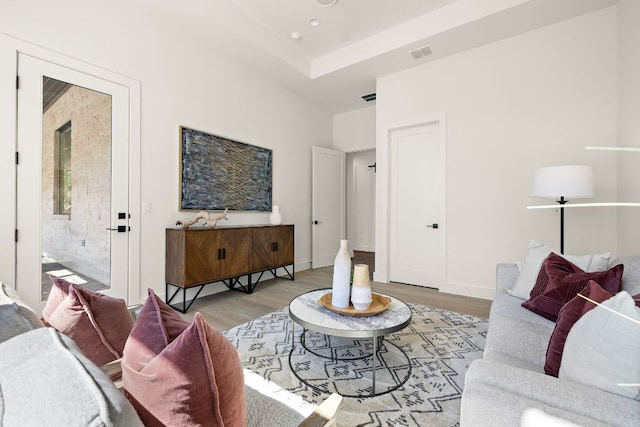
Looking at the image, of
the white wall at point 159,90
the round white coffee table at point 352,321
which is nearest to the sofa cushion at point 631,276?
the round white coffee table at point 352,321

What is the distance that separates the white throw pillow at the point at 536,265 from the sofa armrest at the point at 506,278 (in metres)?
0.09

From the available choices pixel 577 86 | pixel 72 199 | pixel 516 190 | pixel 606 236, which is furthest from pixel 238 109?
pixel 606 236

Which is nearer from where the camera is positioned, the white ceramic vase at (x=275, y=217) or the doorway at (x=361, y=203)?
the white ceramic vase at (x=275, y=217)

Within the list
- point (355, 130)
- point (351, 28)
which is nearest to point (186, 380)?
point (351, 28)

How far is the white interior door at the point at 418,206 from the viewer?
406 cm

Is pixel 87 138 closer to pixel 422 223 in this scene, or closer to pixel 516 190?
pixel 422 223

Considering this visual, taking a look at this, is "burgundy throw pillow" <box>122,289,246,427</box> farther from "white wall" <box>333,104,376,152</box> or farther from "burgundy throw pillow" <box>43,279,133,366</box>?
"white wall" <box>333,104,376,152</box>

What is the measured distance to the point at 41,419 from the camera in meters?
0.37

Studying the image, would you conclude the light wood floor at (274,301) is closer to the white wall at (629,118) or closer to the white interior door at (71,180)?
the white interior door at (71,180)

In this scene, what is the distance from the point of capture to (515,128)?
3473mm

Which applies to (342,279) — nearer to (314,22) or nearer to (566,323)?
(566,323)

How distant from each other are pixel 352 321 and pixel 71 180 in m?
2.80

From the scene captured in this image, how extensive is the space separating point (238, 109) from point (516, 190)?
12.1ft

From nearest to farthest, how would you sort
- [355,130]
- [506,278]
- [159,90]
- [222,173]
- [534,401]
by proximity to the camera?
[534,401], [506,278], [159,90], [222,173], [355,130]
